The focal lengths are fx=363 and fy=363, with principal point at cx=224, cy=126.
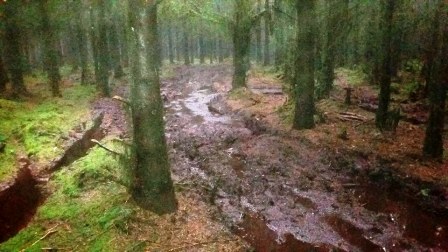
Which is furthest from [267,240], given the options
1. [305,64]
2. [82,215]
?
[305,64]

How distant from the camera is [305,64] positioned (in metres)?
13.7

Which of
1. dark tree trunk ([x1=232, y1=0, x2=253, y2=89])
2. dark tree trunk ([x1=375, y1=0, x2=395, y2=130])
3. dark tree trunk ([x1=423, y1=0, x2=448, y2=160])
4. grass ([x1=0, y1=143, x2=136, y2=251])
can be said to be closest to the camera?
grass ([x1=0, y1=143, x2=136, y2=251])

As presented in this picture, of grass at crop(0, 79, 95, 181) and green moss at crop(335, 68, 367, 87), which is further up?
green moss at crop(335, 68, 367, 87)

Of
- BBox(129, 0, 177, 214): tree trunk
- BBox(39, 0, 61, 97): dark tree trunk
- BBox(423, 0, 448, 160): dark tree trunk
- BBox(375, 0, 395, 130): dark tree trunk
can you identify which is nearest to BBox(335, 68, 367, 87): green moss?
BBox(375, 0, 395, 130): dark tree trunk

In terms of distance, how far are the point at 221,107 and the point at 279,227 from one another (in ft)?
40.5

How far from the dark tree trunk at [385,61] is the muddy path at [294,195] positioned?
276 centimetres

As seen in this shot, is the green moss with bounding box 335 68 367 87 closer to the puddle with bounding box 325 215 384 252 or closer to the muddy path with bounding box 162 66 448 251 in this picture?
the muddy path with bounding box 162 66 448 251

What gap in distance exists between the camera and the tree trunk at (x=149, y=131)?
21.9ft

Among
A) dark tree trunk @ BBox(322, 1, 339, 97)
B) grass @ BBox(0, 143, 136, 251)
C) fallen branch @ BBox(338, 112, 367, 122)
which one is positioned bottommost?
grass @ BBox(0, 143, 136, 251)

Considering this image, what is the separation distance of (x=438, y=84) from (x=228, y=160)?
21.3 ft

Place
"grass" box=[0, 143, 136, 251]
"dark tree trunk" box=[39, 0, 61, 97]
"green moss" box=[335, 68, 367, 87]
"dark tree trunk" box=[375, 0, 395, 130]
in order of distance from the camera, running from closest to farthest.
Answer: "grass" box=[0, 143, 136, 251]
"dark tree trunk" box=[375, 0, 395, 130]
"dark tree trunk" box=[39, 0, 61, 97]
"green moss" box=[335, 68, 367, 87]

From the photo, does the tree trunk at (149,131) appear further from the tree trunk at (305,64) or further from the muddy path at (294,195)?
the tree trunk at (305,64)

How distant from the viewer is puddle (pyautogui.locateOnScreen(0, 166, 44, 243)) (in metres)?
7.58

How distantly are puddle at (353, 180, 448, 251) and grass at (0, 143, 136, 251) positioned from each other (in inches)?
230
